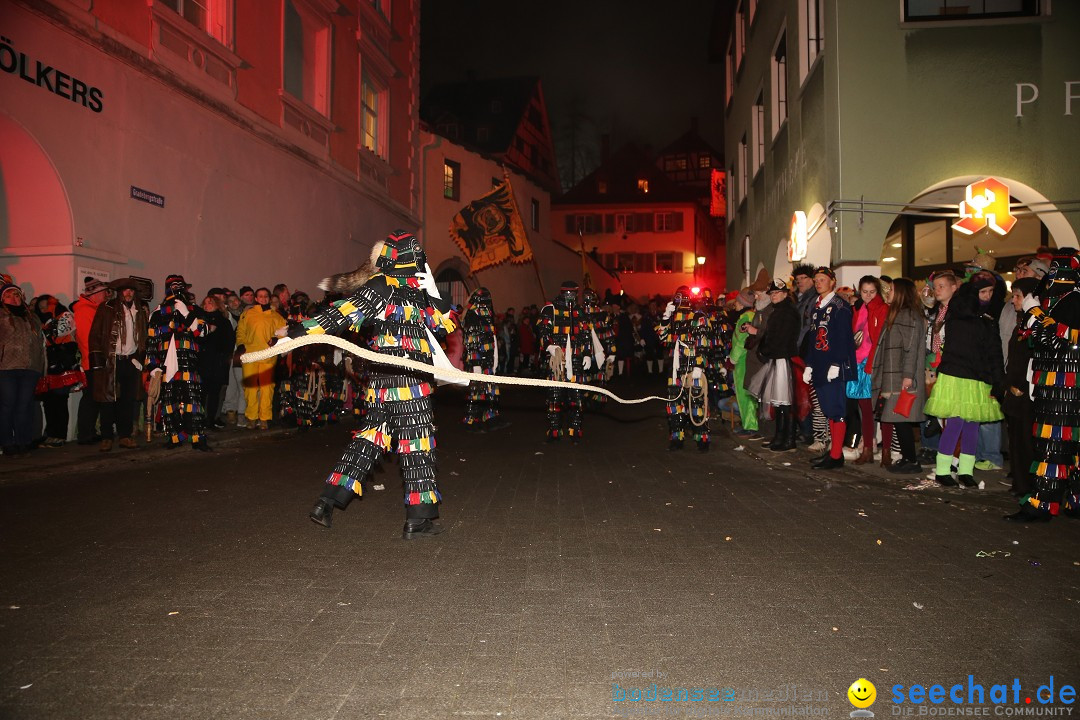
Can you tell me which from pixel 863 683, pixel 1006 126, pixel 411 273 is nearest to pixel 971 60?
pixel 1006 126

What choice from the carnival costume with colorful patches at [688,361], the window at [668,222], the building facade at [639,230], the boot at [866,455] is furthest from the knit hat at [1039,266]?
the window at [668,222]

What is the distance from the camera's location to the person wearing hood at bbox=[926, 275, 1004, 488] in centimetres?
724

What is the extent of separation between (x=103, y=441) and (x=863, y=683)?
9.93m

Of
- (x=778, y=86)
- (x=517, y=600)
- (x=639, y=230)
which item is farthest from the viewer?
(x=639, y=230)

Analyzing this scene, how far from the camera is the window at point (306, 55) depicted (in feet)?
59.1

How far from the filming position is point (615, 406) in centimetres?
1688

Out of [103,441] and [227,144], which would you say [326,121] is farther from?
[103,441]

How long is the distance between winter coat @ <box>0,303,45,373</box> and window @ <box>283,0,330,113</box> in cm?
989

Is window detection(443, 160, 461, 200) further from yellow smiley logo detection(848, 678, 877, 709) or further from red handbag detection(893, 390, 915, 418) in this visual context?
yellow smiley logo detection(848, 678, 877, 709)

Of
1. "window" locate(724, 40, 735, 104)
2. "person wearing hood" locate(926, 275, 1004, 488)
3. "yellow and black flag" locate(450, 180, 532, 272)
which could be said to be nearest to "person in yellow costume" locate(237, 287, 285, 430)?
"person wearing hood" locate(926, 275, 1004, 488)

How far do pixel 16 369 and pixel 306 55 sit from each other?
1220 centimetres

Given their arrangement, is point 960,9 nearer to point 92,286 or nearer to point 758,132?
point 758,132

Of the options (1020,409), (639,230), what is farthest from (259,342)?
(639,230)

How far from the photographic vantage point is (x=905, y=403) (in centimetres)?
796
